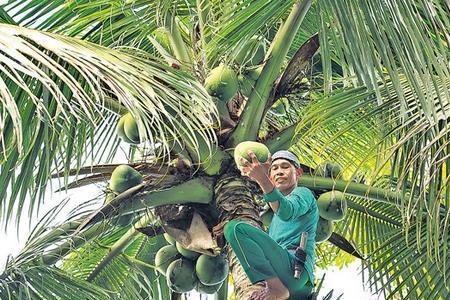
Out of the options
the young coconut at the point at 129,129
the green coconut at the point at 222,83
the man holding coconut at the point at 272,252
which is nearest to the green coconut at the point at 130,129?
the young coconut at the point at 129,129

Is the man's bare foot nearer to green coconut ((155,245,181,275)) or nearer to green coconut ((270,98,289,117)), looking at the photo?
green coconut ((155,245,181,275))

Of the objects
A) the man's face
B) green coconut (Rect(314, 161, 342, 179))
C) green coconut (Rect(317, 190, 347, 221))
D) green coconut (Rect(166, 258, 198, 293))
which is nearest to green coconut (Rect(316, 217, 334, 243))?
green coconut (Rect(317, 190, 347, 221))

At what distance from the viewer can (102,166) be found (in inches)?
140

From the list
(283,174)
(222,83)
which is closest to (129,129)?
(222,83)

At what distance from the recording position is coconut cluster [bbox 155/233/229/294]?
11.2 ft

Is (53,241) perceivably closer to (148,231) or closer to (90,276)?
(148,231)

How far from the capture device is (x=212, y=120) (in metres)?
3.03

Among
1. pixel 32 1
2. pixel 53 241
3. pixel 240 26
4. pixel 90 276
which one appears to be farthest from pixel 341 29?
pixel 90 276

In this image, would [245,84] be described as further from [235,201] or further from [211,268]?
[211,268]

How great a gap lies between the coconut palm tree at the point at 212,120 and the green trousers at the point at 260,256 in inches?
2.9

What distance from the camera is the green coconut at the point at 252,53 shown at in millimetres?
3537

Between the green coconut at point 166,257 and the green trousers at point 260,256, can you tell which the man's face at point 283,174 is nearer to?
the green trousers at point 260,256

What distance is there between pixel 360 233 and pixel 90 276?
56.1 inches

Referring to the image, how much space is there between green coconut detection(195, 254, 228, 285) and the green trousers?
0.54 m
